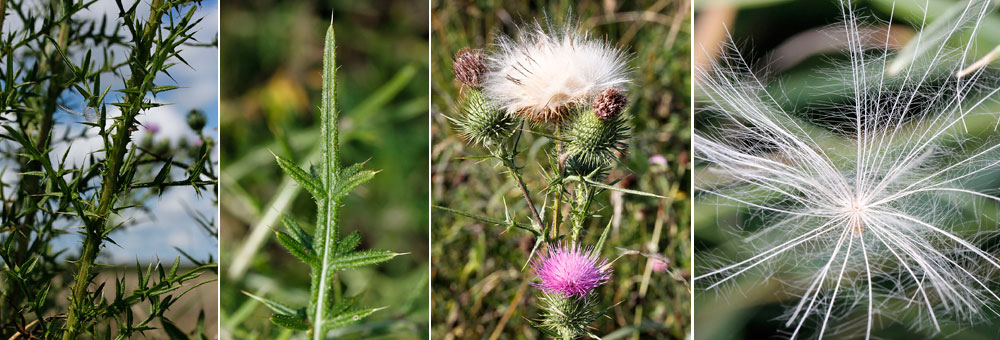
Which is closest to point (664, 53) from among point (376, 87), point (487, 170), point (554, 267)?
point (487, 170)

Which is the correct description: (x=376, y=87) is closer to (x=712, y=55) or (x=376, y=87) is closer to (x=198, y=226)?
(x=198, y=226)

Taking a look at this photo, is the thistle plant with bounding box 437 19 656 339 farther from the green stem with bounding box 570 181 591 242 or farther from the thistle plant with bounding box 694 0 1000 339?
the thistle plant with bounding box 694 0 1000 339

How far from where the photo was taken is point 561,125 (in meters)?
1.54

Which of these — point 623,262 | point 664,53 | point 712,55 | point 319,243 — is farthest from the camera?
point 664,53

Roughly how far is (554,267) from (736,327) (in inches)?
28.9

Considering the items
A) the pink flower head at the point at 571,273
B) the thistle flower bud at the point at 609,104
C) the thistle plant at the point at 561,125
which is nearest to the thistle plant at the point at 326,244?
the thistle plant at the point at 561,125

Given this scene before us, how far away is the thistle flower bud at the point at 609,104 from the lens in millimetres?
1401

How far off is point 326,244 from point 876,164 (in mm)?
1383

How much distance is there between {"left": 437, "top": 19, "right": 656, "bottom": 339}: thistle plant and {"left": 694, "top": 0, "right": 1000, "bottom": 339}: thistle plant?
41 centimetres

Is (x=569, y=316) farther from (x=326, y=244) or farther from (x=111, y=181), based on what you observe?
(x=111, y=181)

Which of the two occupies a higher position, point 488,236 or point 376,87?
point 376,87

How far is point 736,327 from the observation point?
74.5 inches

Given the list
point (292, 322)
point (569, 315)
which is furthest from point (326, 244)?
point (569, 315)

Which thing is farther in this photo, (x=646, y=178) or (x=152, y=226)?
(x=646, y=178)
